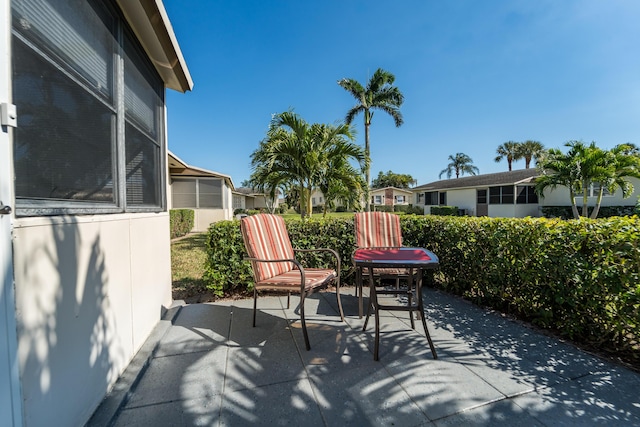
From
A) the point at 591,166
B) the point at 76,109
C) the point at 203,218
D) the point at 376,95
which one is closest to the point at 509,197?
the point at 591,166

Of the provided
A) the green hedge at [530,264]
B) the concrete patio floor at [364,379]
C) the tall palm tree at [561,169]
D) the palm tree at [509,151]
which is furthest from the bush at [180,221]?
the palm tree at [509,151]

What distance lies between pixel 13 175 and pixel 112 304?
112 centimetres

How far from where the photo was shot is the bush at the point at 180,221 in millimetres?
10020

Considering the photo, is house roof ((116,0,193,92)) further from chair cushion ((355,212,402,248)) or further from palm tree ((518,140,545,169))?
palm tree ((518,140,545,169))

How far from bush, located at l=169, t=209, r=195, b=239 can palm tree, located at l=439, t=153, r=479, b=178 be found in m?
44.5

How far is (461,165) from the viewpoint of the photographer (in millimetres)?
44562

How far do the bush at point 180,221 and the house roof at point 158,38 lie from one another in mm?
7512

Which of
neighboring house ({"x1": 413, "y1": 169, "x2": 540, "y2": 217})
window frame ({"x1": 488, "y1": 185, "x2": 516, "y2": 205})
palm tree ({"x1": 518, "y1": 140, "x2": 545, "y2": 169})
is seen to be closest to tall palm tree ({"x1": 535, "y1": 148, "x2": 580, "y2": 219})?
neighboring house ({"x1": 413, "y1": 169, "x2": 540, "y2": 217})

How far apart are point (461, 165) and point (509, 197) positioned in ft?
91.8

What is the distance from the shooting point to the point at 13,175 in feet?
3.55

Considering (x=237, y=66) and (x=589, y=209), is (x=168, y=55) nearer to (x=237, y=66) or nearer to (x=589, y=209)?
(x=237, y=66)

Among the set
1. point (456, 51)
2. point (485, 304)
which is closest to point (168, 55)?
point (485, 304)

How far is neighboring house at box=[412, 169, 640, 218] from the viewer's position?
53.8 feet

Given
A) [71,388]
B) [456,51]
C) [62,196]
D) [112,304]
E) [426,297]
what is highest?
[456,51]
